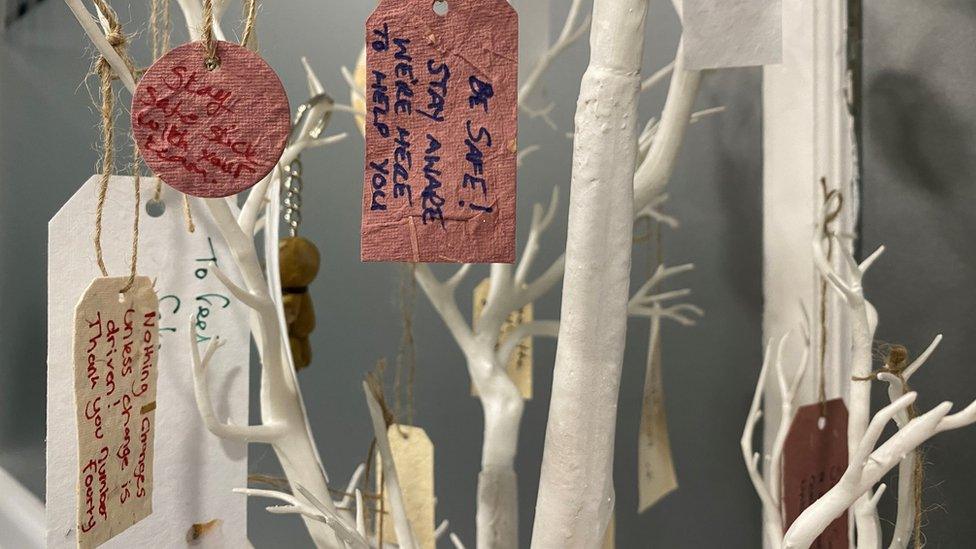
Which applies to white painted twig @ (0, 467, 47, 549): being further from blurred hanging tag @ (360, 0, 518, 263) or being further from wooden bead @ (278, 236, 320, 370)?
blurred hanging tag @ (360, 0, 518, 263)

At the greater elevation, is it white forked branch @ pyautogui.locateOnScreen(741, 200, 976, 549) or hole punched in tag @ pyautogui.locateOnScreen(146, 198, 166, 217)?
hole punched in tag @ pyautogui.locateOnScreen(146, 198, 166, 217)

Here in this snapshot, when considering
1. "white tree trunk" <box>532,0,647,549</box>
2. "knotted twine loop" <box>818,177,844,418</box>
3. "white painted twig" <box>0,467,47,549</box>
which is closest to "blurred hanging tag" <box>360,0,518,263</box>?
"white tree trunk" <box>532,0,647,549</box>

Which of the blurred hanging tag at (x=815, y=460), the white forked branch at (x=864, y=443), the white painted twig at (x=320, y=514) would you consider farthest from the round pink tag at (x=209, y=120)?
the blurred hanging tag at (x=815, y=460)

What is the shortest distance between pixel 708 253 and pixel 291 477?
0.64 meters

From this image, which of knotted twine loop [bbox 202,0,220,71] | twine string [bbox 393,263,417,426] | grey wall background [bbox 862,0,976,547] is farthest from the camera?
twine string [bbox 393,263,417,426]

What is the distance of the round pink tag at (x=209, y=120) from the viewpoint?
17.6 inches

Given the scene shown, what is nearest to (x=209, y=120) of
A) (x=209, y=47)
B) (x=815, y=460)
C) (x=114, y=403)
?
(x=209, y=47)

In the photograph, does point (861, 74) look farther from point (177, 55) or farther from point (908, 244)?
point (177, 55)

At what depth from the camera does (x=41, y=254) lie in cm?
96

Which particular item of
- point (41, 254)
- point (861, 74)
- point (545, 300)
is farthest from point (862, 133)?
point (41, 254)

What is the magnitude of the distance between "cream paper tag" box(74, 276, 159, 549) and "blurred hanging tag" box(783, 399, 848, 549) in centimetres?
51

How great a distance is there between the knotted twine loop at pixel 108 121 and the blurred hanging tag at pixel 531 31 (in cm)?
58

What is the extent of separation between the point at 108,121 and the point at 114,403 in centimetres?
17

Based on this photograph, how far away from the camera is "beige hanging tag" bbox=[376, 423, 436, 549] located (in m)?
0.81
